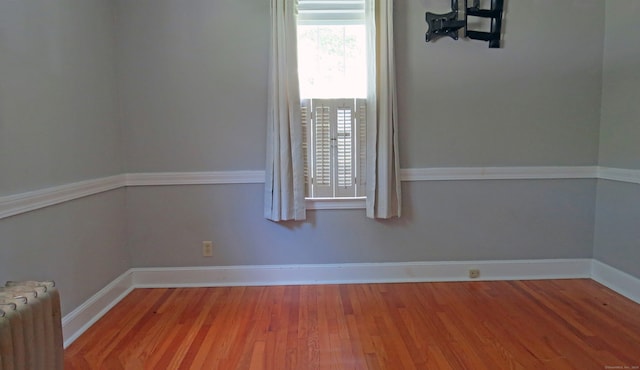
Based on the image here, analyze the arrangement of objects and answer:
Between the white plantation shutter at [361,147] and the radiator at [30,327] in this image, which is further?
the white plantation shutter at [361,147]

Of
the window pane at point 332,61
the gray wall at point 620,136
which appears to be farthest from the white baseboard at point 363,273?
the window pane at point 332,61

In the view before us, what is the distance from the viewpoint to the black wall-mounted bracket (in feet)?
9.20

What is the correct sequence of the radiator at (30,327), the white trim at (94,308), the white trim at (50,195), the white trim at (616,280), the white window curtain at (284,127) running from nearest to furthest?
the radiator at (30,327), the white trim at (50,195), the white trim at (94,308), the white trim at (616,280), the white window curtain at (284,127)

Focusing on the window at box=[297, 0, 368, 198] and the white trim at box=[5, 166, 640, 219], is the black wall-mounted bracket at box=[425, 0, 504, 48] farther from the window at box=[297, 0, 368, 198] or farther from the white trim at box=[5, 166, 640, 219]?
the white trim at box=[5, 166, 640, 219]

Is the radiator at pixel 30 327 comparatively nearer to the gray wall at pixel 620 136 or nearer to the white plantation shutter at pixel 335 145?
the white plantation shutter at pixel 335 145

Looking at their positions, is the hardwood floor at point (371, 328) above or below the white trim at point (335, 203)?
below

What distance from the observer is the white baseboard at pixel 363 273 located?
9.85 feet

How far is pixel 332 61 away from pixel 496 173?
153 centimetres

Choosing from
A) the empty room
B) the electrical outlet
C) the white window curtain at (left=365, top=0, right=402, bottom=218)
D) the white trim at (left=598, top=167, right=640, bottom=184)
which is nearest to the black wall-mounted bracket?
the empty room

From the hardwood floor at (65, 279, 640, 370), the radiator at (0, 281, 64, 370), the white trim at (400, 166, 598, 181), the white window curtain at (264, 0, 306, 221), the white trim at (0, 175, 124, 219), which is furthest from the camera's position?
the white trim at (400, 166, 598, 181)

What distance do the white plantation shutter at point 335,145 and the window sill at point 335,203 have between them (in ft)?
0.10

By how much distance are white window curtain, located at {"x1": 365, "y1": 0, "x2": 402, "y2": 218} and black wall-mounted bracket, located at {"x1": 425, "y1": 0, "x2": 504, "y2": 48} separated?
13.1 inches

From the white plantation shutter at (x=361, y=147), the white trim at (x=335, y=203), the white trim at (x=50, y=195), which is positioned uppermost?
the white plantation shutter at (x=361, y=147)

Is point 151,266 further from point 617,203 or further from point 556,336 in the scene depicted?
point 617,203
